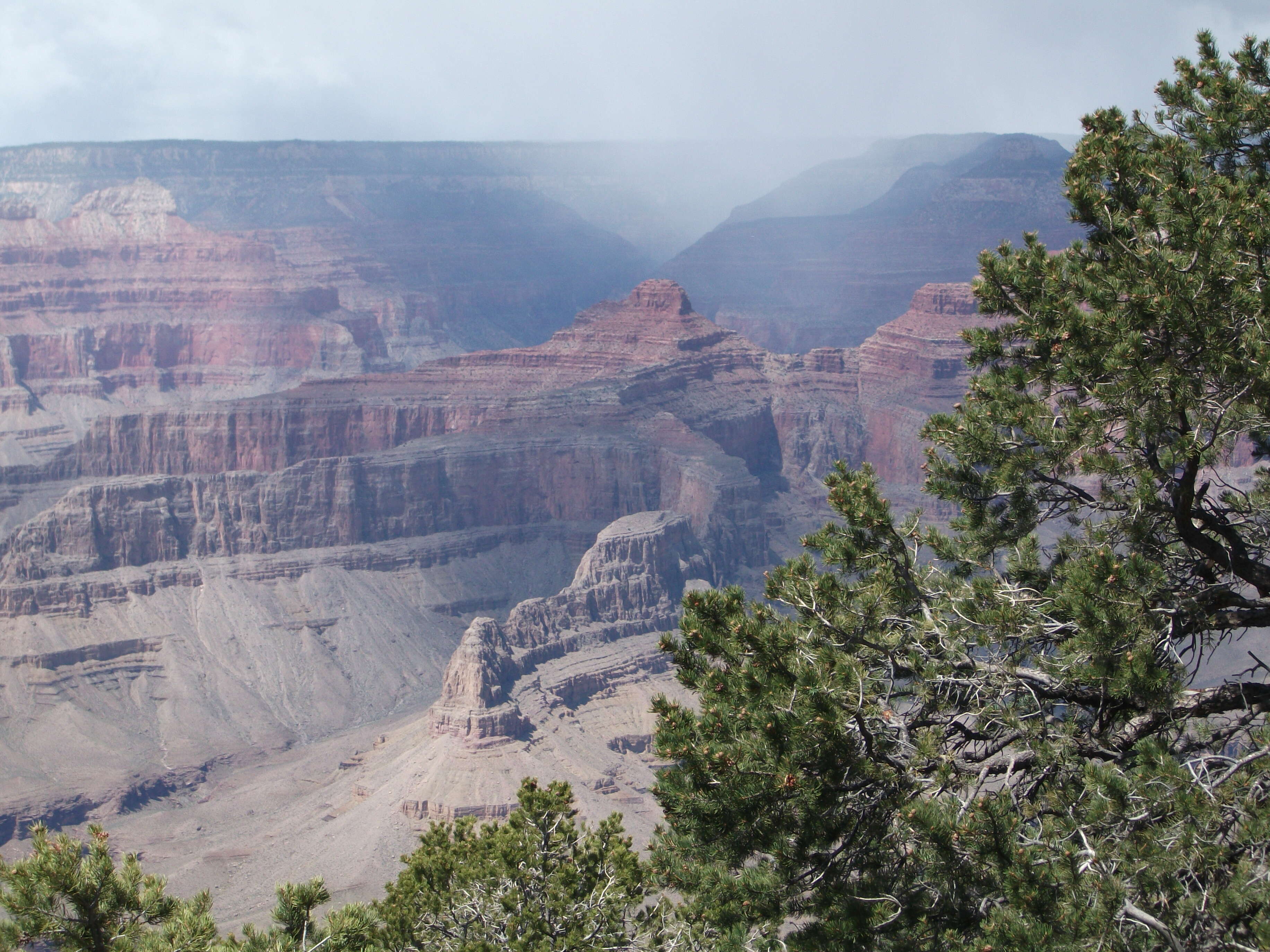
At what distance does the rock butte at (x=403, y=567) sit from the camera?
233 feet

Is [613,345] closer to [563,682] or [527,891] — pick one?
[563,682]

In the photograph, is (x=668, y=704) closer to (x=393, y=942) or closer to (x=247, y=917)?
(x=393, y=942)

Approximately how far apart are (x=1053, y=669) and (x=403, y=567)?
100593mm

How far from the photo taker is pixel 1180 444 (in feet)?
45.9

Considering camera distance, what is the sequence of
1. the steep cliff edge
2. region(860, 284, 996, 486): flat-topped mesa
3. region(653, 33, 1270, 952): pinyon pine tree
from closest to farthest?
region(653, 33, 1270, 952): pinyon pine tree
the steep cliff edge
region(860, 284, 996, 486): flat-topped mesa

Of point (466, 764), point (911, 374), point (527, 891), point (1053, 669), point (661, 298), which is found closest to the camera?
point (1053, 669)

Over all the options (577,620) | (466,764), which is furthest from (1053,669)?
(577,620)

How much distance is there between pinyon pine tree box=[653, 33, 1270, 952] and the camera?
1214 cm

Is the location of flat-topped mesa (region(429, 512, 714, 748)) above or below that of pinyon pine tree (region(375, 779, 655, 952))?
below

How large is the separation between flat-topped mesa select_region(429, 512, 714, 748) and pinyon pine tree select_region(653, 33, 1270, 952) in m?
54.2

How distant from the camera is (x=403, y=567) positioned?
364ft

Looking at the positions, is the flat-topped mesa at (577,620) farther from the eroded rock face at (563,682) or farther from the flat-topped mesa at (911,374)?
the flat-topped mesa at (911,374)

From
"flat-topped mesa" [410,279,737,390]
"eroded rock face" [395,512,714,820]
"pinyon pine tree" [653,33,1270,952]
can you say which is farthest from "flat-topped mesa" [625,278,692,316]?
"pinyon pine tree" [653,33,1270,952]

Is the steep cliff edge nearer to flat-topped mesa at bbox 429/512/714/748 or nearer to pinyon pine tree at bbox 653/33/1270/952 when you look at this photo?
flat-topped mesa at bbox 429/512/714/748
